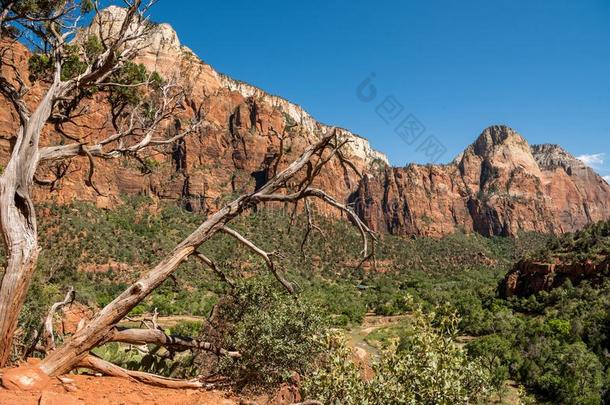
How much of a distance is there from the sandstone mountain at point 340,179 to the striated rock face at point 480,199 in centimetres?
39

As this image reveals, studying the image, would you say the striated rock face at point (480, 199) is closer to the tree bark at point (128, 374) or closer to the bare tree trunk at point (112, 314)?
the tree bark at point (128, 374)

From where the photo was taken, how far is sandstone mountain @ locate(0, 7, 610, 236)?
306ft

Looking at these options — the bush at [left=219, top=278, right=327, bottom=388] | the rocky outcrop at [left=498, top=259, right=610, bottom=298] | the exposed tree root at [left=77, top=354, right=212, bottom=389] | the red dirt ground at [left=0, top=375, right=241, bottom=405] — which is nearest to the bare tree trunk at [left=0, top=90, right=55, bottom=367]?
the red dirt ground at [left=0, top=375, right=241, bottom=405]

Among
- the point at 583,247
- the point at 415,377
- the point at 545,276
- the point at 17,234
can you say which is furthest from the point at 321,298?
the point at 583,247

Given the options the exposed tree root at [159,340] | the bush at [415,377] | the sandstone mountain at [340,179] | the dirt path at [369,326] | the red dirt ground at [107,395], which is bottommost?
the dirt path at [369,326]

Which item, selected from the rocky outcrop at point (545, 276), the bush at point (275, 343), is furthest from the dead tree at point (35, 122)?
the rocky outcrop at point (545, 276)

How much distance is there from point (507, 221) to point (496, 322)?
11219cm

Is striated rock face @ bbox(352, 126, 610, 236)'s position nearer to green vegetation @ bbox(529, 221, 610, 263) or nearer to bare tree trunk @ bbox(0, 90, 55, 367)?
green vegetation @ bbox(529, 221, 610, 263)

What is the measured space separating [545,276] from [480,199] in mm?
109893

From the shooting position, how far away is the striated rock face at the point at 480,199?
141 m

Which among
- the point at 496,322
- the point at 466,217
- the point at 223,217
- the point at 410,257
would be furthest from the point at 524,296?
the point at 466,217

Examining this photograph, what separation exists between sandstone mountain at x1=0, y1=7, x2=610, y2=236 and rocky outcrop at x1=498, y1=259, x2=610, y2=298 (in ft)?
144

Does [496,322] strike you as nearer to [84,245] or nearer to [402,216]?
[84,245]

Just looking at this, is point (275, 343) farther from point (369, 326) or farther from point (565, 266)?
point (565, 266)
